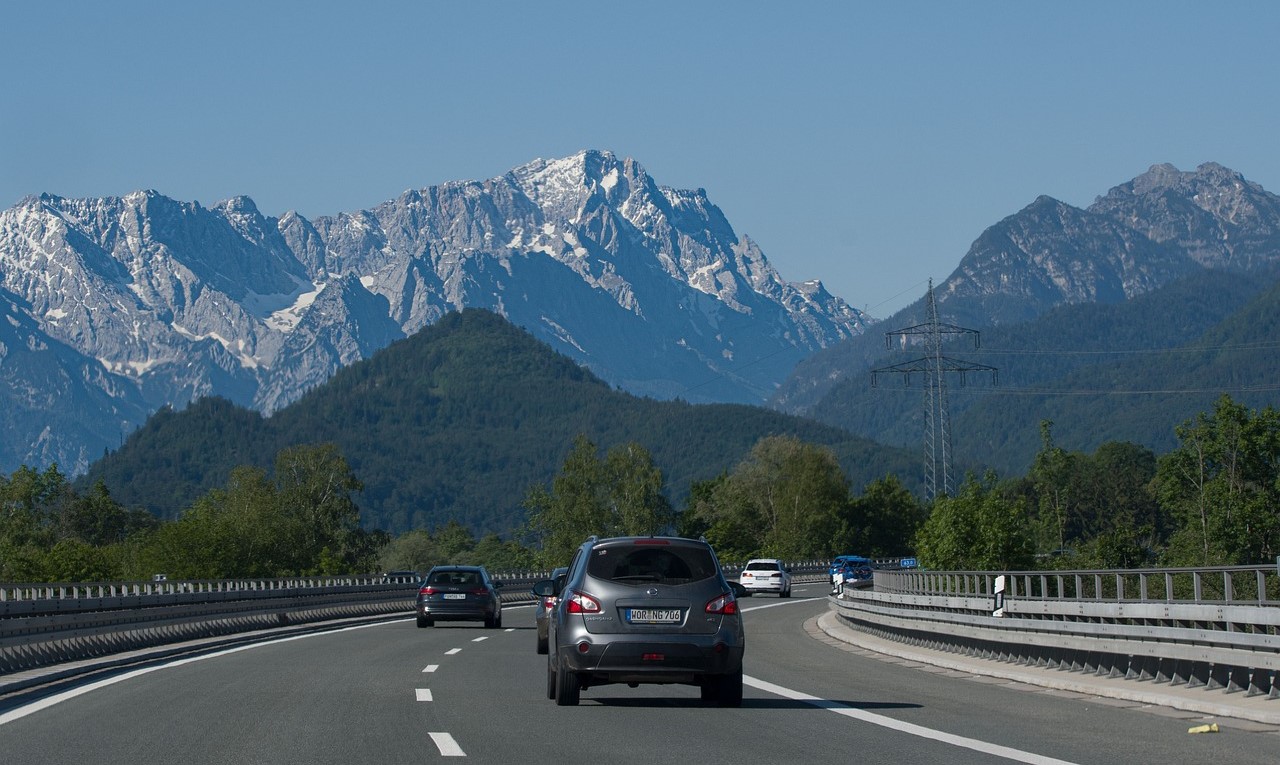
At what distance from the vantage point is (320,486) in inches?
6919

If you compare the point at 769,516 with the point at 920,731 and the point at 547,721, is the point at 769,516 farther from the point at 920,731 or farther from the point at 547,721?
the point at 920,731

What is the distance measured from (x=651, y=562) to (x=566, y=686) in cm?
147

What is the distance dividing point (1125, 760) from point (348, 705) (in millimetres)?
8030

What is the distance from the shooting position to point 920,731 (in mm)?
15195

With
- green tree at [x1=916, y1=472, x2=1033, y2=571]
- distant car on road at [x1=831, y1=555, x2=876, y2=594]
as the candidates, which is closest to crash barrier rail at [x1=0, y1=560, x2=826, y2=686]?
distant car on road at [x1=831, y1=555, x2=876, y2=594]

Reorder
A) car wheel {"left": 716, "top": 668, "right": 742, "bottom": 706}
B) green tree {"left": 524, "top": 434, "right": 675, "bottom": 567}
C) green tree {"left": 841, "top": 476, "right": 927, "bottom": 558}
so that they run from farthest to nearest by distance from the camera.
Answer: green tree {"left": 524, "top": 434, "right": 675, "bottom": 567}
green tree {"left": 841, "top": 476, "right": 927, "bottom": 558}
car wheel {"left": 716, "top": 668, "right": 742, "bottom": 706}

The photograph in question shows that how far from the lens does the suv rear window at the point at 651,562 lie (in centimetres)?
1764

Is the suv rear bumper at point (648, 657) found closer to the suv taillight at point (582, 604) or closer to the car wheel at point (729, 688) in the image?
the suv taillight at point (582, 604)

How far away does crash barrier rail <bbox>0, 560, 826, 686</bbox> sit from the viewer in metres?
23.4

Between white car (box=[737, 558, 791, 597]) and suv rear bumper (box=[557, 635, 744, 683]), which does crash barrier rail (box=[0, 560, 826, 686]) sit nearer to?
suv rear bumper (box=[557, 635, 744, 683])

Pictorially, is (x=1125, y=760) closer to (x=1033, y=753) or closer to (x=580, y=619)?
(x=1033, y=753)

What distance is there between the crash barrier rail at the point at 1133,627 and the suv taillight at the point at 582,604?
587cm

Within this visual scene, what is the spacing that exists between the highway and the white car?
47589mm

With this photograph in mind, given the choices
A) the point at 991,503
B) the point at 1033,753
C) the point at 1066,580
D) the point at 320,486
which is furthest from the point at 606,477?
the point at 1033,753
